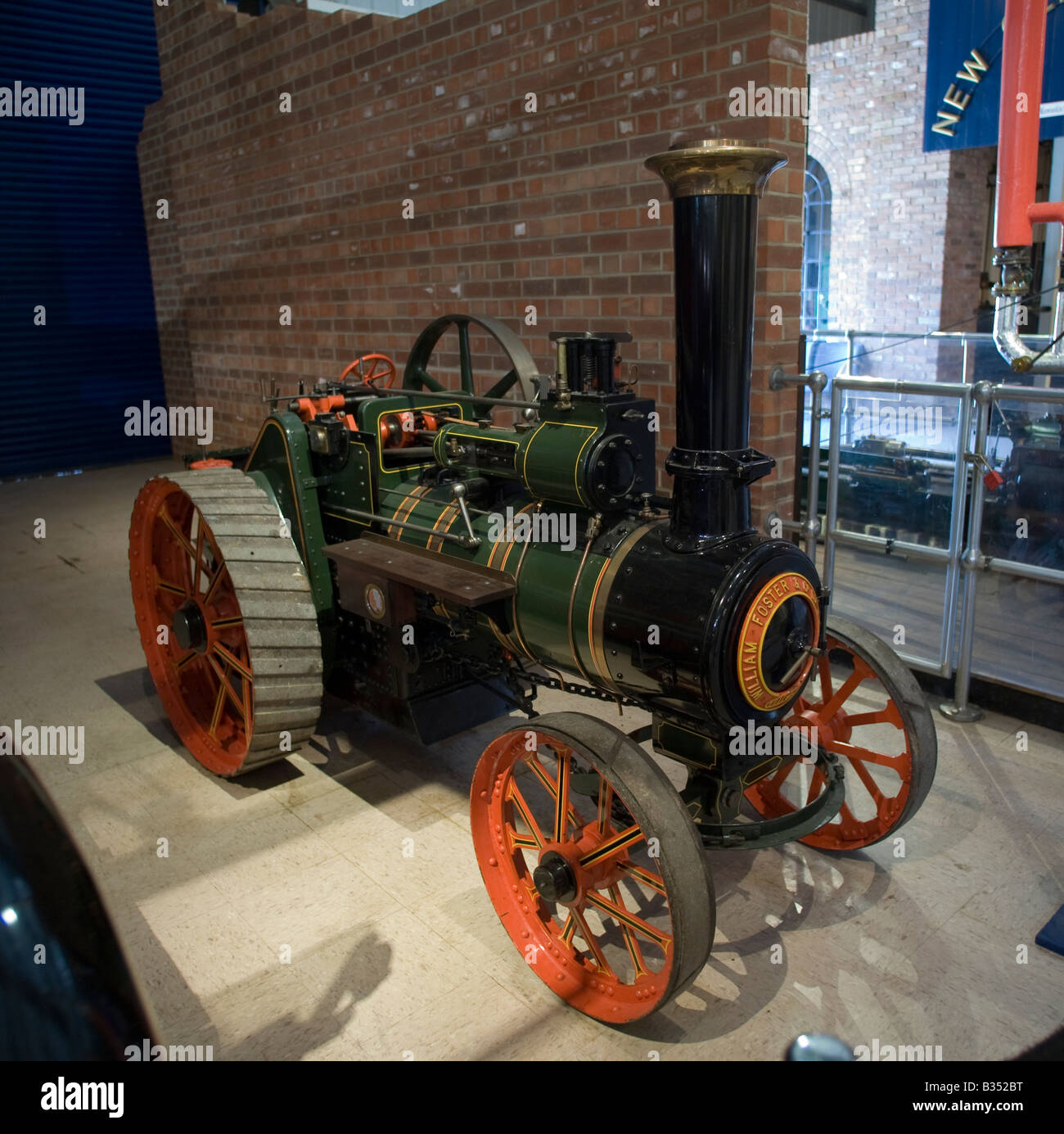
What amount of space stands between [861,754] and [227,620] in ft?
7.32

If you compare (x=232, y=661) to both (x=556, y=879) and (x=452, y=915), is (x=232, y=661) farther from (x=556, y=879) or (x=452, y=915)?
(x=556, y=879)

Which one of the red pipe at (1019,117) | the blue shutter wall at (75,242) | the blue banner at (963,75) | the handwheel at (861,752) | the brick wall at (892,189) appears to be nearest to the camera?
the handwheel at (861,752)

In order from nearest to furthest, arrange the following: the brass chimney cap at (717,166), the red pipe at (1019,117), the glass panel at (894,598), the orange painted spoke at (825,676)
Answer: the brass chimney cap at (717,166) → the orange painted spoke at (825,676) → the red pipe at (1019,117) → the glass panel at (894,598)

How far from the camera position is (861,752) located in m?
2.88

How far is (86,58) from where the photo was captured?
922cm

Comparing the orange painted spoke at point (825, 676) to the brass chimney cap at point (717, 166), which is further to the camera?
the orange painted spoke at point (825, 676)

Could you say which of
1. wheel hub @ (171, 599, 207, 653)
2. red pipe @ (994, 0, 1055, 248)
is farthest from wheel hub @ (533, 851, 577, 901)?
red pipe @ (994, 0, 1055, 248)

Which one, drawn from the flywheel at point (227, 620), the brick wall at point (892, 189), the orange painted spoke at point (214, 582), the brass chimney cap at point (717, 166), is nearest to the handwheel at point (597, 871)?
the flywheel at point (227, 620)

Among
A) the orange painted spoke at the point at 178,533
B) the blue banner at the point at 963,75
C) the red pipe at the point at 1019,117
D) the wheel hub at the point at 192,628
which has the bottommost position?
the wheel hub at the point at 192,628

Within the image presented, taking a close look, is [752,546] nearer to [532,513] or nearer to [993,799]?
[532,513]

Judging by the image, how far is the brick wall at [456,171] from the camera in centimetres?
390

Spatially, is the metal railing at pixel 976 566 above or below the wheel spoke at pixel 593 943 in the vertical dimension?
above

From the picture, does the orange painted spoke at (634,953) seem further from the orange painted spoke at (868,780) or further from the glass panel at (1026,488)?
the glass panel at (1026,488)

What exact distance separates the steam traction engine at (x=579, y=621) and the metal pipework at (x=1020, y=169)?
134 cm
